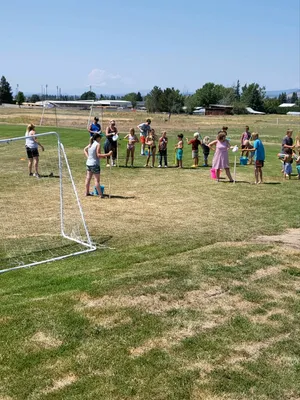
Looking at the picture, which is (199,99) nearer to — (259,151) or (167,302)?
(259,151)

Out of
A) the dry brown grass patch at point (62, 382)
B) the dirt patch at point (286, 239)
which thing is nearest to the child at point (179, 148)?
the dirt patch at point (286, 239)

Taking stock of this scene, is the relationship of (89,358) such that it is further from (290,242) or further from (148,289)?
(290,242)

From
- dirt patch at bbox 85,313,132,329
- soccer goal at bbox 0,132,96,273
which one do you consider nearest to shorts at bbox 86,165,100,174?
soccer goal at bbox 0,132,96,273

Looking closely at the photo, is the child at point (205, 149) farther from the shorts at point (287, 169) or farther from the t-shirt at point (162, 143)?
the shorts at point (287, 169)

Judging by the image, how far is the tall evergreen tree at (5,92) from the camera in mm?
116188

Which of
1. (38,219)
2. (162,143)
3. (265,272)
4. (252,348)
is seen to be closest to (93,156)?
(38,219)

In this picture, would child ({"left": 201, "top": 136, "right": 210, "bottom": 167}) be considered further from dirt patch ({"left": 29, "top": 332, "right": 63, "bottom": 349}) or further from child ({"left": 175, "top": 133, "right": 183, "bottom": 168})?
dirt patch ({"left": 29, "top": 332, "right": 63, "bottom": 349})

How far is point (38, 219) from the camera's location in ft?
37.5

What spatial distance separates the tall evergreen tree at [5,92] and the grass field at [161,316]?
112234 mm

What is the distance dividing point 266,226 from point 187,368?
20.2ft

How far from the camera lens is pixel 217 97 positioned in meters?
137

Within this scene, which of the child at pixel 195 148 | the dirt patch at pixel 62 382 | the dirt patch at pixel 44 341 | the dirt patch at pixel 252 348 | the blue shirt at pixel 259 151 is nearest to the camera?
the dirt patch at pixel 62 382

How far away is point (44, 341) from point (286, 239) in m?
5.66

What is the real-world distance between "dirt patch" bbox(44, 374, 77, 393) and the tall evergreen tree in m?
118
